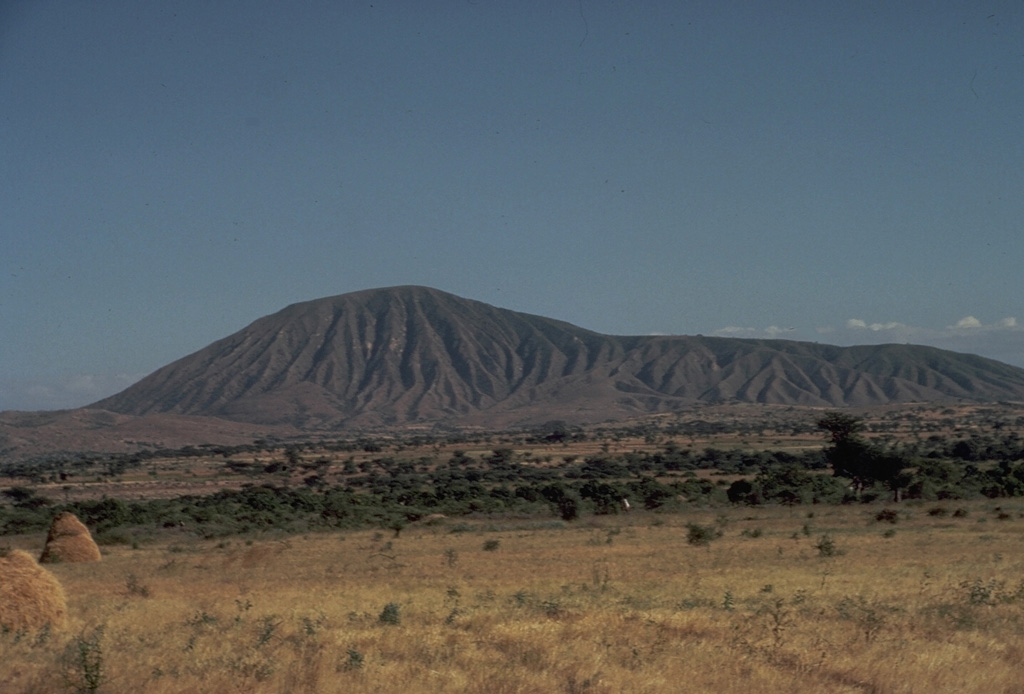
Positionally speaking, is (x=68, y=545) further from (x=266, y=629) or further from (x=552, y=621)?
(x=552, y=621)

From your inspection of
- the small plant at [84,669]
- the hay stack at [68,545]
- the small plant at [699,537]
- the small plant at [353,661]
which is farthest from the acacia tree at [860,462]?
the small plant at [84,669]

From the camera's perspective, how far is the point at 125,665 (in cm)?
1159

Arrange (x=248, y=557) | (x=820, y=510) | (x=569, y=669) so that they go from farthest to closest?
(x=820, y=510), (x=248, y=557), (x=569, y=669)

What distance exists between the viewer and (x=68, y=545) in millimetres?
29906

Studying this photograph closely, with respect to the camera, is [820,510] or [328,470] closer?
[820,510]

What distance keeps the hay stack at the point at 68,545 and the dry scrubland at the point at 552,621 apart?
909 mm

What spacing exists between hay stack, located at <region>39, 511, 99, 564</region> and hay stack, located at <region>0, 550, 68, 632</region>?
13.8 meters

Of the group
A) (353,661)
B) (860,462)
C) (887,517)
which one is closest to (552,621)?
(353,661)

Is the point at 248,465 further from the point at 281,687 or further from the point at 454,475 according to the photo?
the point at 281,687

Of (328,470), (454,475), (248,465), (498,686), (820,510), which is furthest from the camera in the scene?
(248,465)

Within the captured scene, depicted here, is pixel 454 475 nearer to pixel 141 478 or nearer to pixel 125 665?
pixel 141 478

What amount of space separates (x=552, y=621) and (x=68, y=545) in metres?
20.7

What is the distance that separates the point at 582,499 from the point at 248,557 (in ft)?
87.7

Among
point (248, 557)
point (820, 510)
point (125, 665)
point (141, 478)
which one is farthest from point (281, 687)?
point (141, 478)
